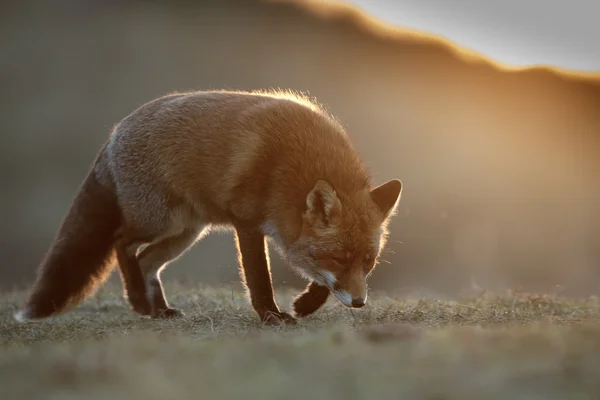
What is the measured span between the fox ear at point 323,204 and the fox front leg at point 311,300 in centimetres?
87

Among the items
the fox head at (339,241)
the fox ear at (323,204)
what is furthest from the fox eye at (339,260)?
the fox ear at (323,204)

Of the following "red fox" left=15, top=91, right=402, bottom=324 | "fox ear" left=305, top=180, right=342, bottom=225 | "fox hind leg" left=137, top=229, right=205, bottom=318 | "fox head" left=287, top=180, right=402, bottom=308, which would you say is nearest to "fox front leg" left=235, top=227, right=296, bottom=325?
"red fox" left=15, top=91, right=402, bottom=324

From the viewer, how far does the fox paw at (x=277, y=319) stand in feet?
18.3

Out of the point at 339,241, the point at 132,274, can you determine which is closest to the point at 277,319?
the point at 339,241

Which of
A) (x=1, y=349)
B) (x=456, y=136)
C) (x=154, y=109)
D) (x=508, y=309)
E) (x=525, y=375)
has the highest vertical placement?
(x=154, y=109)

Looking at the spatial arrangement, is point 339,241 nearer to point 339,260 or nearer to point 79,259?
point 339,260

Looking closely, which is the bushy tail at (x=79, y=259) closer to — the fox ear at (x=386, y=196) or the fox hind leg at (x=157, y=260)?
the fox hind leg at (x=157, y=260)

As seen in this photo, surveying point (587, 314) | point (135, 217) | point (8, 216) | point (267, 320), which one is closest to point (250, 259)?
point (267, 320)

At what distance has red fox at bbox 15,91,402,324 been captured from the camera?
5.53m

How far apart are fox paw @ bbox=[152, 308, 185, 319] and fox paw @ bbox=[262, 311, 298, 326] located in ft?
3.75

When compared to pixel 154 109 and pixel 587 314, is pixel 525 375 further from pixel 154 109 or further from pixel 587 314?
pixel 154 109

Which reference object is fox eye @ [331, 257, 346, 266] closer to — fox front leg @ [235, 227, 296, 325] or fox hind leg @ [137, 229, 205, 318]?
fox front leg @ [235, 227, 296, 325]

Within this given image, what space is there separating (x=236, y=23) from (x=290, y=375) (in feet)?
67.7

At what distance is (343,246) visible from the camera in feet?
17.7
